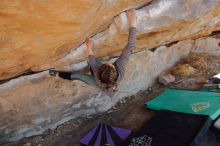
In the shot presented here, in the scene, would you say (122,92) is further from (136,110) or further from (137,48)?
(137,48)

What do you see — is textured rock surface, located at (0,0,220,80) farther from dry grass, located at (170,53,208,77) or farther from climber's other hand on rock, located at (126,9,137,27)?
dry grass, located at (170,53,208,77)

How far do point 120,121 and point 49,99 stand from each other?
1151 millimetres

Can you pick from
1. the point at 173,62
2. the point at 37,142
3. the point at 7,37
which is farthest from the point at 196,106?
the point at 7,37

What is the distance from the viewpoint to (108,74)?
106 inches

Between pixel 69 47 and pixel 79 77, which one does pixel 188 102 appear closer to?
pixel 79 77

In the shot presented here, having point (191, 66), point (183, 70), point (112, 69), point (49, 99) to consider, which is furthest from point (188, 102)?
point (112, 69)

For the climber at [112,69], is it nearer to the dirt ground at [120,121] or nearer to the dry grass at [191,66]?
the dirt ground at [120,121]

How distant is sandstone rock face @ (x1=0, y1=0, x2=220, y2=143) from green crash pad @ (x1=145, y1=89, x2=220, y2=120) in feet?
1.82

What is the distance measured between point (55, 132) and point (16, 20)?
2332mm

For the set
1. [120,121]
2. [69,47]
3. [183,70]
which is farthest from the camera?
[183,70]

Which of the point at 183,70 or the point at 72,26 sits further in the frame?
the point at 183,70

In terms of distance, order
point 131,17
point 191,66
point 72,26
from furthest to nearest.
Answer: point 191,66, point 131,17, point 72,26

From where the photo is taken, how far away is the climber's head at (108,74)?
8.83 ft

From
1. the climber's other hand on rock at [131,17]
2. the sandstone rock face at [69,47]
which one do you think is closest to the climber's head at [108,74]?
the sandstone rock face at [69,47]
